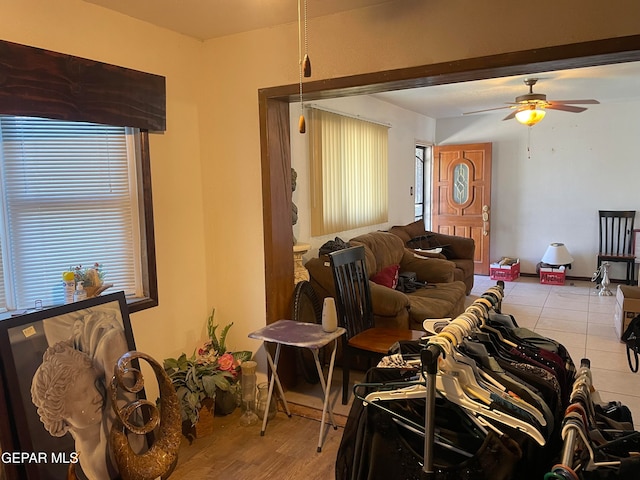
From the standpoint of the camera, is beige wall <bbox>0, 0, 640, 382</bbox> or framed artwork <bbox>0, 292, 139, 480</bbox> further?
beige wall <bbox>0, 0, 640, 382</bbox>

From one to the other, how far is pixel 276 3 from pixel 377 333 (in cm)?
216

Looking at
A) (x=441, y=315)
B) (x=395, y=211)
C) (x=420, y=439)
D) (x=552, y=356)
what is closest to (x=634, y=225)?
(x=395, y=211)

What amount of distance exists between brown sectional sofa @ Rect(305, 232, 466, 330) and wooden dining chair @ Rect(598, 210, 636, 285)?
282 centimetres

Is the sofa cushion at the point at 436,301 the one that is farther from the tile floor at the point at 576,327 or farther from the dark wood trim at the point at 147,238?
the dark wood trim at the point at 147,238

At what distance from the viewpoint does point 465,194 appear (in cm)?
749

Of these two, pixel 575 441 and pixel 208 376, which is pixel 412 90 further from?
pixel 575 441

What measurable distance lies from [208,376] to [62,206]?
4.14 feet

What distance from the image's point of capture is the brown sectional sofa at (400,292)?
3631mm

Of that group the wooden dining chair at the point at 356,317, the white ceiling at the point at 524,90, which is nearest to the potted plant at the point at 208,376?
the wooden dining chair at the point at 356,317

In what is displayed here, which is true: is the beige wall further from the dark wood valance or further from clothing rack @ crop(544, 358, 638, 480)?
clothing rack @ crop(544, 358, 638, 480)

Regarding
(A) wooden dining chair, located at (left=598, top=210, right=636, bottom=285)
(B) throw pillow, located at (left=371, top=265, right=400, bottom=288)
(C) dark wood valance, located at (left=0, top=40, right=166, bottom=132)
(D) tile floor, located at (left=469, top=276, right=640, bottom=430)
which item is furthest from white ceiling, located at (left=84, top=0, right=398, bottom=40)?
(A) wooden dining chair, located at (left=598, top=210, right=636, bottom=285)

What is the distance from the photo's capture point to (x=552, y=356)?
67.4 inches

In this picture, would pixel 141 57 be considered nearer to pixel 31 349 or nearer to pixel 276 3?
pixel 276 3

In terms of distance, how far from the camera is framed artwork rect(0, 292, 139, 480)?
189 cm
